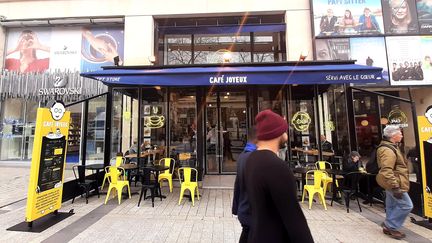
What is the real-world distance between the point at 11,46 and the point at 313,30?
12.4 m

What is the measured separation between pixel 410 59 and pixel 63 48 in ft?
43.3

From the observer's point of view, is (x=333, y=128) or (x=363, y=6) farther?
(x=363, y=6)

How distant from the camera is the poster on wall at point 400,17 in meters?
9.20

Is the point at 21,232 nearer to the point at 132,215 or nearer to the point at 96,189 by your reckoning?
the point at 132,215

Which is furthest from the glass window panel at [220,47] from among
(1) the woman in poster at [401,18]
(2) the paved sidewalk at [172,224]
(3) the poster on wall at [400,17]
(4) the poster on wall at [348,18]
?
(2) the paved sidewalk at [172,224]

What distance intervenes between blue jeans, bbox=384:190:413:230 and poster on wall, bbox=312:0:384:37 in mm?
6893

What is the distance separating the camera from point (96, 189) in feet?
21.7

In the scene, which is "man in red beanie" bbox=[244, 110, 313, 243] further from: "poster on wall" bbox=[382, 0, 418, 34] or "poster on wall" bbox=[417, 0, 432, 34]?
"poster on wall" bbox=[417, 0, 432, 34]

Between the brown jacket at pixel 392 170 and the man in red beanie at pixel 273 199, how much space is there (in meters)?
3.14

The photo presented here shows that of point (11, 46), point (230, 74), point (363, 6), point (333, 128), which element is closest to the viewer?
point (230, 74)

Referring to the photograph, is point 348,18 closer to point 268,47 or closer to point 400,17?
point 400,17

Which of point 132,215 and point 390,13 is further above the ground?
point 390,13

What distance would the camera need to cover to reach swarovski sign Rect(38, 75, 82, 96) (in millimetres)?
10359

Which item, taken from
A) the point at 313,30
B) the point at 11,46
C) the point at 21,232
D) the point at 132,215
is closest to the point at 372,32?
the point at 313,30
